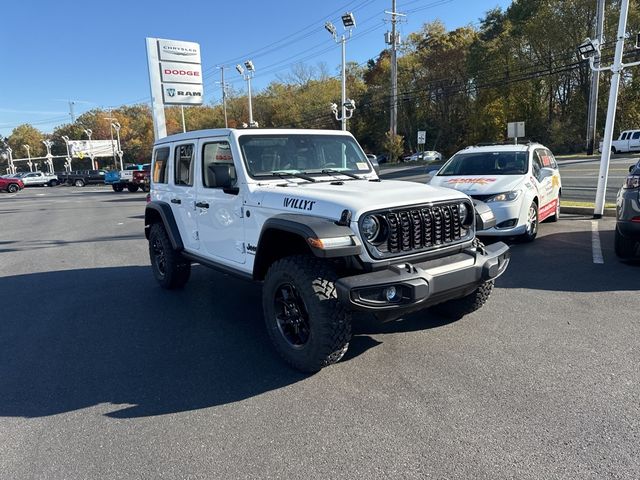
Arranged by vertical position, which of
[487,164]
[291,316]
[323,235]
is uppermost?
[487,164]

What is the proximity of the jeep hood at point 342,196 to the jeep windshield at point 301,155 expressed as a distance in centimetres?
35

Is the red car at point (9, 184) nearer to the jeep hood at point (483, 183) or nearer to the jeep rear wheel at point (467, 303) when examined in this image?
the jeep hood at point (483, 183)

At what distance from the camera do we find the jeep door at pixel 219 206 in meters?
4.25

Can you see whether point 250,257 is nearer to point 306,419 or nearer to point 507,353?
point 306,419

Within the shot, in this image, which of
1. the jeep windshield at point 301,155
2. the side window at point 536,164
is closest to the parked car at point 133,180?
the side window at point 536,164

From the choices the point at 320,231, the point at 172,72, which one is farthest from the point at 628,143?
the point at 320,231

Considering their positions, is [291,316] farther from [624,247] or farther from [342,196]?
[624,247]

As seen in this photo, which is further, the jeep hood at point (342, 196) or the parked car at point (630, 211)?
the parked car at point (630, 211)

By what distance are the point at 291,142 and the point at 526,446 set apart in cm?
336

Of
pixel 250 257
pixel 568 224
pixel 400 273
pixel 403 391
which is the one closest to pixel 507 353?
pixel 403 391

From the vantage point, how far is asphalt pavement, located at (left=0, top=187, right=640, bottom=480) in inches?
102

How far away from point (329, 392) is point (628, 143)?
1443 inches

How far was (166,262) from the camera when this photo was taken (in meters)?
5.85

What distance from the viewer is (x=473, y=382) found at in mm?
3352
